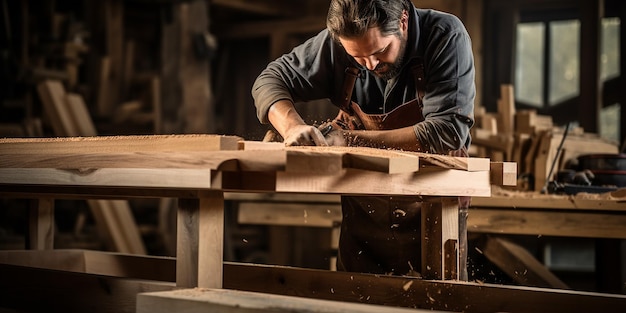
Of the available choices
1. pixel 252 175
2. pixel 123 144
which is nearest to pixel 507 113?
pixel 123 144

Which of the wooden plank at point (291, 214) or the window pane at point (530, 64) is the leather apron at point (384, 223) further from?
the window pane at point (530, 64)

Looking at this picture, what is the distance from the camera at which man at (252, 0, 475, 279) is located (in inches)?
135

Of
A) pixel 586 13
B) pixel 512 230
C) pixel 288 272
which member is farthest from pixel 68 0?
pixel 288 272

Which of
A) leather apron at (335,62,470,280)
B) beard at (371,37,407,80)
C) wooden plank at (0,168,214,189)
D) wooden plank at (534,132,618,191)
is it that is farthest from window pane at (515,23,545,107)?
wooden plank at (0,168,214,189)

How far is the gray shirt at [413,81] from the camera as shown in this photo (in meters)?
3.47

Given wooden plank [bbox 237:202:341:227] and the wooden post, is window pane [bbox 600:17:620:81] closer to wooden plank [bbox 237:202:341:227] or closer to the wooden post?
the wooden post

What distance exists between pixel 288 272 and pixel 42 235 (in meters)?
1.64

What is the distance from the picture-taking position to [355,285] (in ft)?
10.5

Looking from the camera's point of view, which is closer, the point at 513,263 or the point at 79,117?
the point at 513,263

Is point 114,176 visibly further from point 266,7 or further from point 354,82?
point 266,7

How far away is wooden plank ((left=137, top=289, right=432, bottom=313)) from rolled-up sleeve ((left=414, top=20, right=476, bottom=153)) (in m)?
1.40

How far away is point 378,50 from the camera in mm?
3473

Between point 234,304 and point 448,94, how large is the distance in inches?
66.8

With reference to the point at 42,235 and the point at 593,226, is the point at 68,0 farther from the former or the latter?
the point at 593,226
